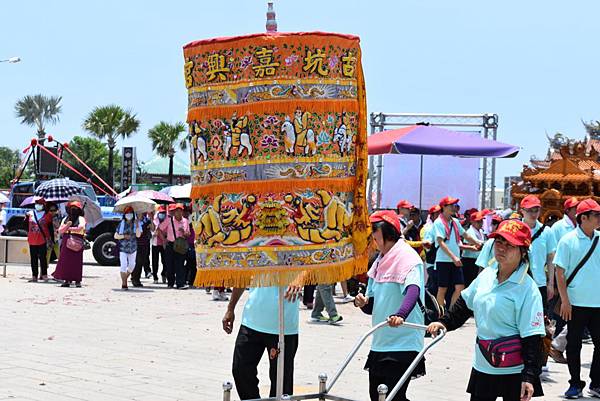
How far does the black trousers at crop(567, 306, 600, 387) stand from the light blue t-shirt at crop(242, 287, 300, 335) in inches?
143

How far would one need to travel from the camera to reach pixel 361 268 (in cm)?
578

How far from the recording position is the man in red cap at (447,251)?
1384 centimetres

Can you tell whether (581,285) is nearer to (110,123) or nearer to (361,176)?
(361,176)

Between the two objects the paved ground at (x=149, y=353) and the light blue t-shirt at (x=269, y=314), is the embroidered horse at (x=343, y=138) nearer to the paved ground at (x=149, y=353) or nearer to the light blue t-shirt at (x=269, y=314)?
the light blue t-shirt at (x=269, y=314)

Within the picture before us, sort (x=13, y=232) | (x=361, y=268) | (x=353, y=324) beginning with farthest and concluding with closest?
(x=13, y=232) < (x=353, y=324) < (x=361, y=268)

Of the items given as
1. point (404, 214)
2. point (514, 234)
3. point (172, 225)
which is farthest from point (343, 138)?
point (172, 225)

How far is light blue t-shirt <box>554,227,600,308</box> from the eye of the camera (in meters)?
8.89

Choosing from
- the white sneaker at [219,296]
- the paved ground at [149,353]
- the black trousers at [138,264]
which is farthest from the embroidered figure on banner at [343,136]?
the black trousers at [138,264]

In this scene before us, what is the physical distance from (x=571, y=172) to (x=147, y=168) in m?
57.9

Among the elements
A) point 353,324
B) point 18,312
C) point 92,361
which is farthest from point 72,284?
point 92,361

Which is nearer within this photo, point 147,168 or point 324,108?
point 324,108

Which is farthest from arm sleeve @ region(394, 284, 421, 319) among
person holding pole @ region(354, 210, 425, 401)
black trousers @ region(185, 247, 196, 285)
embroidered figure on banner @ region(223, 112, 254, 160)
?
black trousers @ region(185, 247, 196, 285)

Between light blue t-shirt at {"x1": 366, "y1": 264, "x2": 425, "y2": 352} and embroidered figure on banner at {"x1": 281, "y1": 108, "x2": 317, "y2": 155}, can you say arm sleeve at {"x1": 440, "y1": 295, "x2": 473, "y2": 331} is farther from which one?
embroidered figure on banner at {"x1": 281, "y1": 108, "x2": 317, "y2": 155}

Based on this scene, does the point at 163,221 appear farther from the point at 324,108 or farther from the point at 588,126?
the point at 588,126
